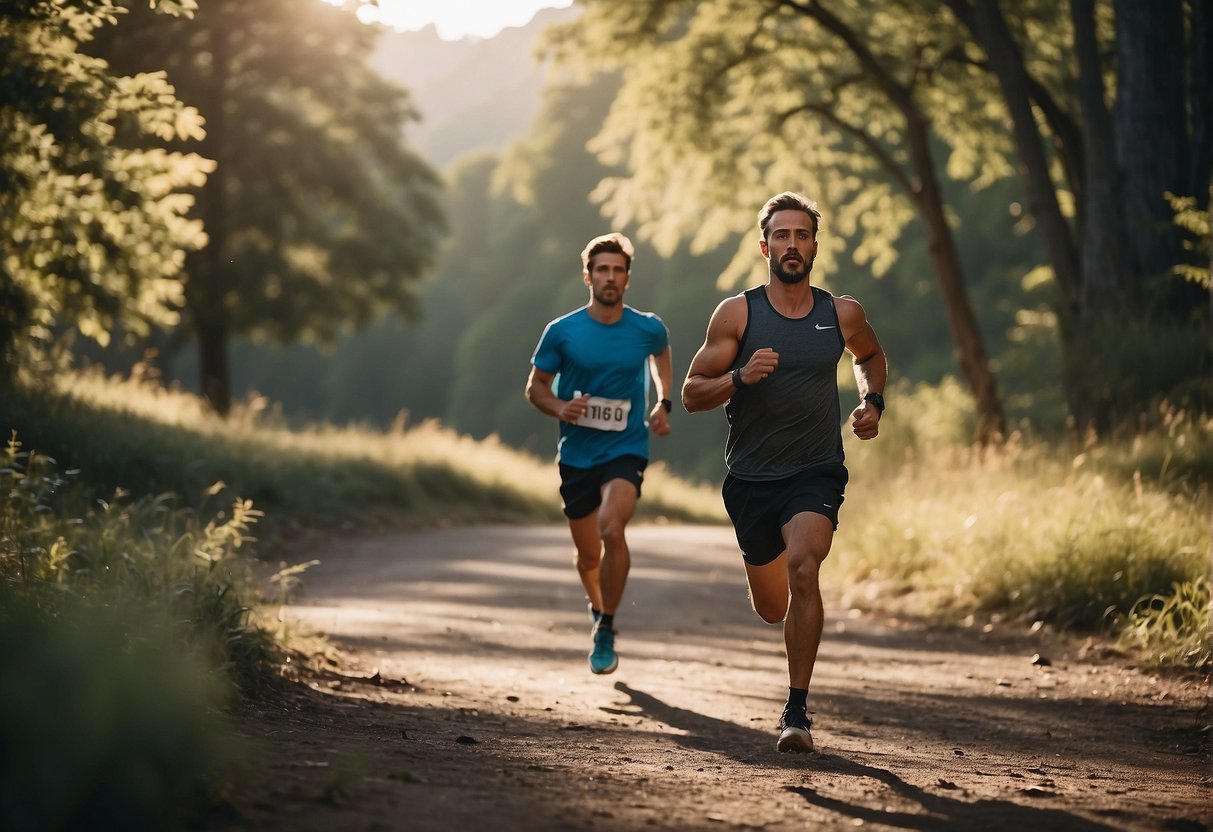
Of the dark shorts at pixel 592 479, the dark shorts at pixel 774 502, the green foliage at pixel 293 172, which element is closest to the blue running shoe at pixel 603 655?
the dark shorts at pixel 592 479

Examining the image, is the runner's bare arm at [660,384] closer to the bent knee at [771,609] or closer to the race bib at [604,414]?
the race bib at [604,414]

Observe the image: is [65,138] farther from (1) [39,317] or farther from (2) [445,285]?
(2) [445,285]

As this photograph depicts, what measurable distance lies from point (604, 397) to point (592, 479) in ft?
1.57

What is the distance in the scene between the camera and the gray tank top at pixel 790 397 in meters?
6.24

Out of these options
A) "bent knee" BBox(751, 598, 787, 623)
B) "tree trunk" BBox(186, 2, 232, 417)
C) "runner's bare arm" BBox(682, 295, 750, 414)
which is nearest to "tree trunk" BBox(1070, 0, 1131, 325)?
"bent knee" BBox(751, 598, 787, 623)

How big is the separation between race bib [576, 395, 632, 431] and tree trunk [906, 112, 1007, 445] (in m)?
11.4

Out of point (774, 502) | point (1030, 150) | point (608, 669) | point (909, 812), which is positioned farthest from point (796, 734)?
point (1030, 150)

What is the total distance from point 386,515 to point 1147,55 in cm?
1057

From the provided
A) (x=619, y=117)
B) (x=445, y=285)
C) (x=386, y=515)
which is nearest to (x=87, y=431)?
(x=386, y=515)

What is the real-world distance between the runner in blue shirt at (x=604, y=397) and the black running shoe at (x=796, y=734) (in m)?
2.38

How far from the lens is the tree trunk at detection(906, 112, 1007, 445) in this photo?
61.9ft

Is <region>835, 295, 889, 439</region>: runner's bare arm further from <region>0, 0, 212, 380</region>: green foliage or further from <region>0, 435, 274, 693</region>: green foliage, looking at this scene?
<region>0, 0, 212, 380</region>: green foliage

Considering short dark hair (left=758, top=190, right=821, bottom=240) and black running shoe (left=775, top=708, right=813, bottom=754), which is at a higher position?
short dark hair (left=758, top=190, right=821, bottom=240)

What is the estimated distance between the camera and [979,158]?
21.8 meters
